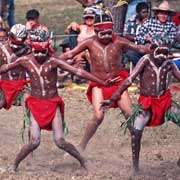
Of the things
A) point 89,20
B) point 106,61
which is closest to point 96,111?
point 106,61

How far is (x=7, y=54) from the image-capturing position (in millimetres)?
10562

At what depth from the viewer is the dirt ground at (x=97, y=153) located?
9.49 metres

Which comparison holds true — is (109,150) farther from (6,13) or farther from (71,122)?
(6,13)

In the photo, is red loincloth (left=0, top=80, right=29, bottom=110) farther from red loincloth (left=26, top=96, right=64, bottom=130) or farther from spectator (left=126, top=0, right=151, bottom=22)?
spectator (left=126, top=0, right=151, bottom=22)

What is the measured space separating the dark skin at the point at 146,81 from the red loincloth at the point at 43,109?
21.8 inches

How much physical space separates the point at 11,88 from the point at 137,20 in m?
5.00

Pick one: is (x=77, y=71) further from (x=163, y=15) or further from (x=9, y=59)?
(x=163, y=15)

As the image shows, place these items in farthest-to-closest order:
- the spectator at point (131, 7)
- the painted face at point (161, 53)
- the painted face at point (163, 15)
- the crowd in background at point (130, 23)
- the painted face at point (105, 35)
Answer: the spectator at point (131, 7), the crowd in background at point (130, 23), the painted face at point (163, 15), the painted face at point (105, 35), the painted face at point (161, 53)

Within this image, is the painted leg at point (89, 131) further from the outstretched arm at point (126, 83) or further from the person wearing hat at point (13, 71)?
the person wearing hat at point (13, 71)

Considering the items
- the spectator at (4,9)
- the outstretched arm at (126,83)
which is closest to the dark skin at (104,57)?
the outstretched arm at (126,83)

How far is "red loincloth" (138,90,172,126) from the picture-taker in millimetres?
9523

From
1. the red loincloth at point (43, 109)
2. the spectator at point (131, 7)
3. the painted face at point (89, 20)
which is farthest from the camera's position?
the spectator at point (131, 7)

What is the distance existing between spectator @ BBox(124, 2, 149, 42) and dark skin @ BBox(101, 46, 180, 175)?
4982 mm

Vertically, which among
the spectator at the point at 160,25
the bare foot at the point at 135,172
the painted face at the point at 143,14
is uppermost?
the spectator at the point at 160,25
